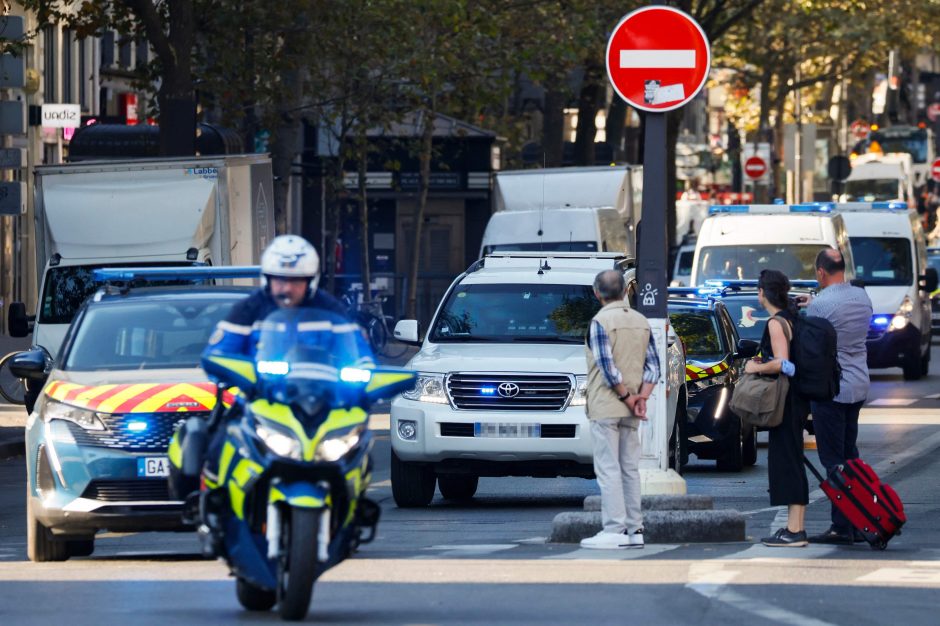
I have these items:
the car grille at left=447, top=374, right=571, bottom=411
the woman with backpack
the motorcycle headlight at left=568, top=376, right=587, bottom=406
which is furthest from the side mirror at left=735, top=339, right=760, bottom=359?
the woman with backpack

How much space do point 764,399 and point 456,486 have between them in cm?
459

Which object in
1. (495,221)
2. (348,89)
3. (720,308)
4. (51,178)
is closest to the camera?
(720,308)

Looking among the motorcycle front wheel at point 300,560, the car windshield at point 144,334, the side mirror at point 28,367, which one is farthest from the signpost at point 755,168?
the motorcycle front wheel at point 300,560

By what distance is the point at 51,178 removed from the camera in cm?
2366

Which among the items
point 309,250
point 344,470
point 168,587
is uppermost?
point 309,250

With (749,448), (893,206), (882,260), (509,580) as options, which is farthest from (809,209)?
(509,580)

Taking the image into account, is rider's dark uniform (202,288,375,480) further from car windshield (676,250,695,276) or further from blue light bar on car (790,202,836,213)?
car windshield (676,250,695,276)

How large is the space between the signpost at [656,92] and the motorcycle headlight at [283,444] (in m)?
5.04

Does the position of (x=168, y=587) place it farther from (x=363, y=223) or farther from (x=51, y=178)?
(x=363, y=223)

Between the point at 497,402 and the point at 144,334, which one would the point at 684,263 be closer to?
the point at 497,402

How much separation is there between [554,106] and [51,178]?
67.5ft

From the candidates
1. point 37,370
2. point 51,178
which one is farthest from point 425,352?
point 51,178

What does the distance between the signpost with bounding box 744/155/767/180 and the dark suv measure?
32.9 m

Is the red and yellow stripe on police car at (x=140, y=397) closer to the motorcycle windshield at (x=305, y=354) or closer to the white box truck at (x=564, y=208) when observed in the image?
the motorcycle windshield at (x=305, y=354)
